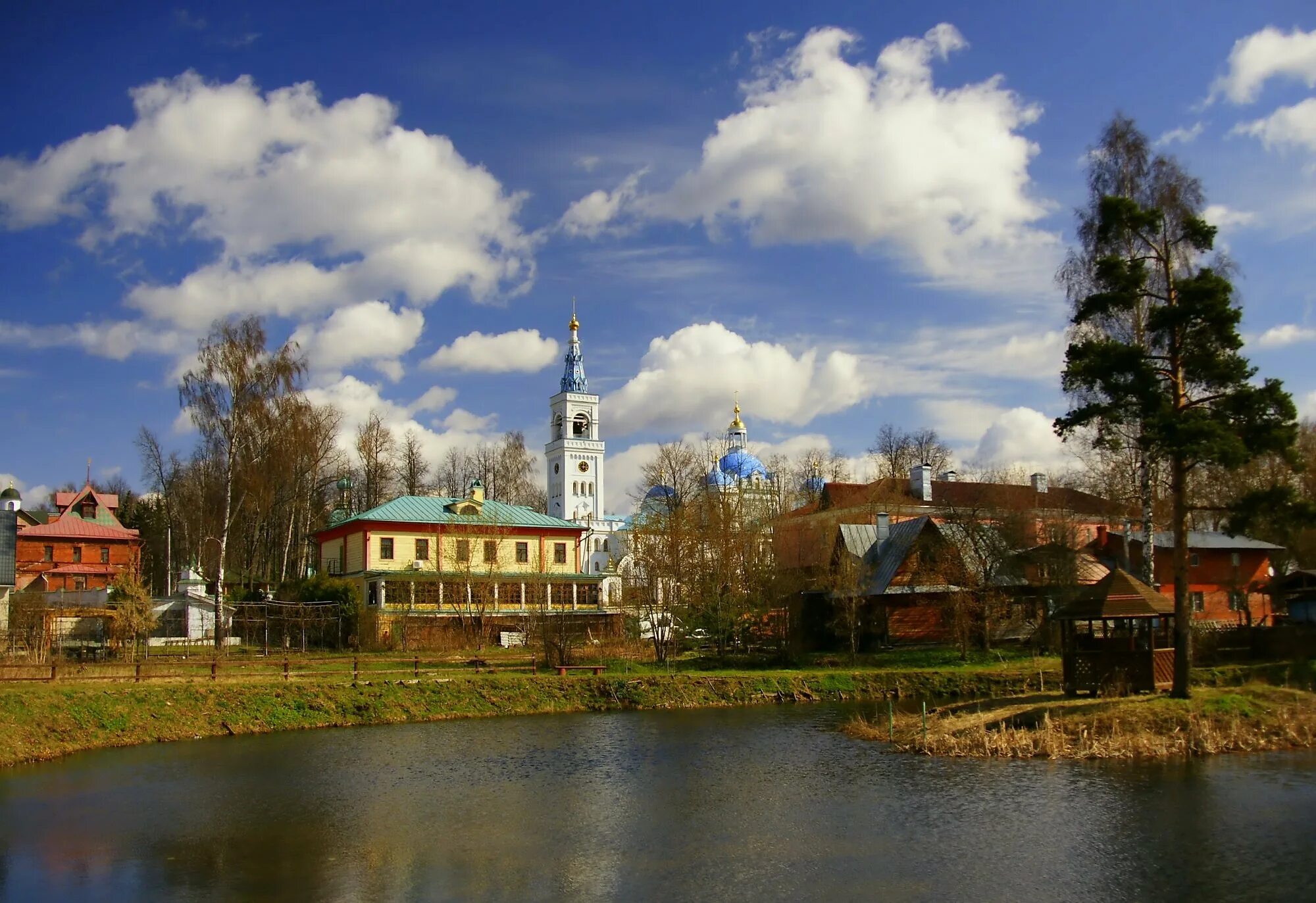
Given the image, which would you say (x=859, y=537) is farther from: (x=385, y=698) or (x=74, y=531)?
(x=74, y=531)

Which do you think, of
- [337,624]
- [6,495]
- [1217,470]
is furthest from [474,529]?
[1217,470]

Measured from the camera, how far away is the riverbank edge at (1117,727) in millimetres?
22078

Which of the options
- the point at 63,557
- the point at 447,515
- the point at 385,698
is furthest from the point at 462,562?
the point at 63,557

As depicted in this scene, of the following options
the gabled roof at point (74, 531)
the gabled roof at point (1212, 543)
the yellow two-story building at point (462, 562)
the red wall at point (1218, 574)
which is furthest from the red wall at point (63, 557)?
the red wall at point (1218, 574)

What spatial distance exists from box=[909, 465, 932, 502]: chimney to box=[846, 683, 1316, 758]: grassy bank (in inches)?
1528

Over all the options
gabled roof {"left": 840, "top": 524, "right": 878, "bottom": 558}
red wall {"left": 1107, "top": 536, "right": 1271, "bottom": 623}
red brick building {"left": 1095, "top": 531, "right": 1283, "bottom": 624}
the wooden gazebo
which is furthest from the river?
red wall {"left": 1107, "top": 536, "right": 1271, "bottom": 623}

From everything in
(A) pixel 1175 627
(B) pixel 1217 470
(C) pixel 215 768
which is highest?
(B) pixel 1217 470

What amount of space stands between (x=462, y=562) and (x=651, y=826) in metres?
35.2

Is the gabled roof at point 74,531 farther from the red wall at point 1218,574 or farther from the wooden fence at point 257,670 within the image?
the red wall at point 1218,574

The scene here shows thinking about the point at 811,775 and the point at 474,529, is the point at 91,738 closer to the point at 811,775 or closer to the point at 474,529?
the point at 811,775

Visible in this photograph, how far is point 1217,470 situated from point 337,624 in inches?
1493

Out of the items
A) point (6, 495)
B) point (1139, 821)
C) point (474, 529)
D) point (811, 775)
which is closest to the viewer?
point (1139, 821)

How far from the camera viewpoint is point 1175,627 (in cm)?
2570

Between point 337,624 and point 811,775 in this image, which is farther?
point 337,624
